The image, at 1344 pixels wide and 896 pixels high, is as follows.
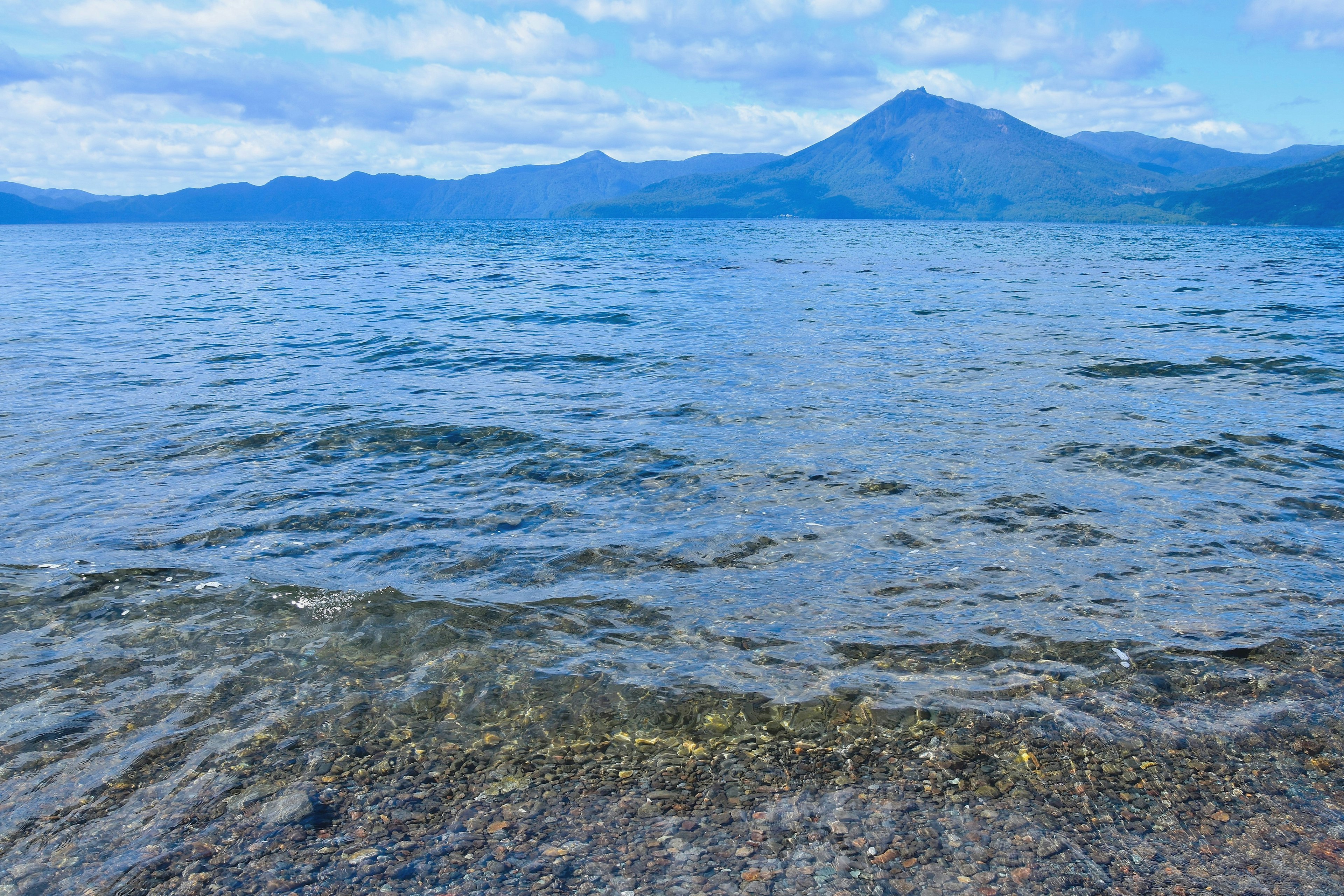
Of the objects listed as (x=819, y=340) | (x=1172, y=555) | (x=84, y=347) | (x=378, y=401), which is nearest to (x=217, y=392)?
(x=378, y=401)

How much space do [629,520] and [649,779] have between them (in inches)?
201

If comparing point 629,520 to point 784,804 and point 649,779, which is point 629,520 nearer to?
point 649,779

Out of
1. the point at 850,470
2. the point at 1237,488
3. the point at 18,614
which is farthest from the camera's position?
the point at 850,470

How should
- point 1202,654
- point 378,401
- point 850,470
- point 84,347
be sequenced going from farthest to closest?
point 84,347
point 378,401
point 850,470
point 1202,654

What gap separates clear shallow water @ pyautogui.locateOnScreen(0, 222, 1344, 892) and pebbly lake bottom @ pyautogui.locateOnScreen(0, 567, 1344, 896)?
0.27 feet

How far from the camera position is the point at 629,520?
35.8ft

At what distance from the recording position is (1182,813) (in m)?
5.46

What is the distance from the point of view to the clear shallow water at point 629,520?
24.1ft

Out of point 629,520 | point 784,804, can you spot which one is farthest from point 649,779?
point 629,520

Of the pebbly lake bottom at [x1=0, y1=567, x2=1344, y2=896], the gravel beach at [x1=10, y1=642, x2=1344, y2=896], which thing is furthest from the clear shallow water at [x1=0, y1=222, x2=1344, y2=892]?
the gravel beach at [x1=10, y1=642, x2=1344, y2=896]

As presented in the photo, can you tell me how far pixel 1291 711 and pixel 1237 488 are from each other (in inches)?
243

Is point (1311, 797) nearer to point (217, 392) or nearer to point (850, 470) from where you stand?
point (850, 470)

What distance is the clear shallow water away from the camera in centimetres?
734

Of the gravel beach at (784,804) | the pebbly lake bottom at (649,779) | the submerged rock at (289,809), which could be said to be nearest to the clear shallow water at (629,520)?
the pebbly lake bottom at (649,779)
